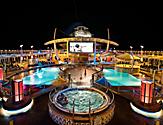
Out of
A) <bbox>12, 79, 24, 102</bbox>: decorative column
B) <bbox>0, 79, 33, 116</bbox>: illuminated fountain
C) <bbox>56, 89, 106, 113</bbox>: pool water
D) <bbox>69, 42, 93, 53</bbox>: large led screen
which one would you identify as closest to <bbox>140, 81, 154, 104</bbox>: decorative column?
<bbox>56, 89, 106, 113</bbox>: pool water

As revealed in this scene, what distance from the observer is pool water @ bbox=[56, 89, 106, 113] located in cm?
862

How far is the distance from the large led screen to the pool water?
10805 mm

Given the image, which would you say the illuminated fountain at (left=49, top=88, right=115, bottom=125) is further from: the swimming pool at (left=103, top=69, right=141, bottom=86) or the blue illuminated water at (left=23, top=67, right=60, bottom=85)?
the swimming pool at (left=103, top=69, right=141, bottom=86)

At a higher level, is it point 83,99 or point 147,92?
point 147,92

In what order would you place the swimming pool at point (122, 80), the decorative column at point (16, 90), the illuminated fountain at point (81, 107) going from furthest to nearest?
the swimming pool at point (122, 80)
the decorative column at point (16, 90)
the illuminated fountain at point (81, 107)

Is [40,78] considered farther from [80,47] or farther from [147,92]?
[147,92]

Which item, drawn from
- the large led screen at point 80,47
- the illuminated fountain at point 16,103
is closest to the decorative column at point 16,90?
the illuminated fountain at point 16,103

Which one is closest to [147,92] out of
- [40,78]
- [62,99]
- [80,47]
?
[62,99]

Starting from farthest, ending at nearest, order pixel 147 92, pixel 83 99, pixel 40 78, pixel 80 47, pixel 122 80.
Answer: pixel 80 47 < pixel 40 78 < pixel 122 80 < pixel 83 99 < pixel 147 92

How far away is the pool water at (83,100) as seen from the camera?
28.3 feet

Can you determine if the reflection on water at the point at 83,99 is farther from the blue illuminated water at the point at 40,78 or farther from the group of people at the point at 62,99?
the blue illuminated water at the point at 40,78

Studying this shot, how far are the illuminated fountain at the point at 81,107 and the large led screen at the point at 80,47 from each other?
1082 cm

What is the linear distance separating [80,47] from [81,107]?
505 inches

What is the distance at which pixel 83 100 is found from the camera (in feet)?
30.9
